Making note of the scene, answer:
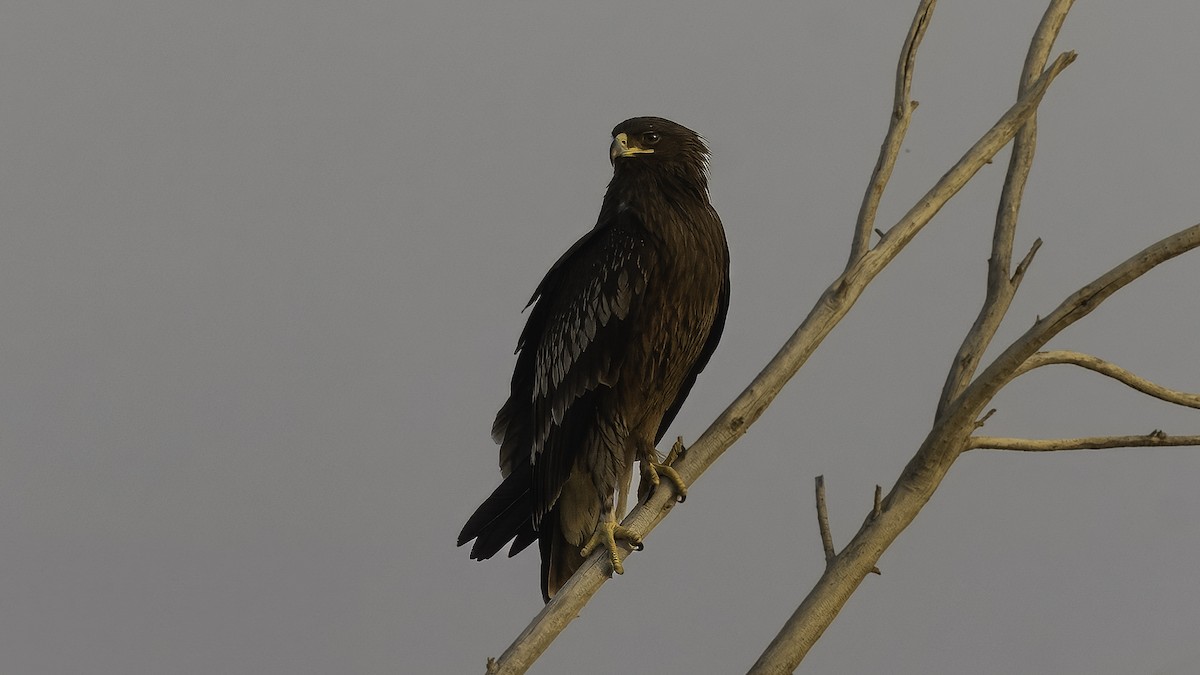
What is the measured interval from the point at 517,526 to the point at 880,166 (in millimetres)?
1610

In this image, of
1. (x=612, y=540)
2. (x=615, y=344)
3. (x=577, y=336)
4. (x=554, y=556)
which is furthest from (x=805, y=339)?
(x=554, y=556)

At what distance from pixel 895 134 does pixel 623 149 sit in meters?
0.83

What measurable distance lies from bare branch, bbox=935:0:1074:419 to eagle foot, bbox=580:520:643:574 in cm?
103

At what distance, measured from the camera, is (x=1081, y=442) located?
3996 millimetres

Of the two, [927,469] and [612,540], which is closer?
[612,540]

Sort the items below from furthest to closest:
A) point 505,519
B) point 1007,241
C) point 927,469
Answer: point 505,519 → point 1007,241 → point 927,469

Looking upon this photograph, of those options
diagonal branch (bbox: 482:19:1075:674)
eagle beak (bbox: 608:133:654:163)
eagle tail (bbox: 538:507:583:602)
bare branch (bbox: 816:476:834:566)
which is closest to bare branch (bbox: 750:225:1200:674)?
bare branch (bbox: 816:476:834:566)

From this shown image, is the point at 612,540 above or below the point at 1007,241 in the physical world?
below

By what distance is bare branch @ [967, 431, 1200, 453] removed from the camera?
157 inches

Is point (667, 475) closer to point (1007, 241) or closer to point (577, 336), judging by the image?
point (577, 336)

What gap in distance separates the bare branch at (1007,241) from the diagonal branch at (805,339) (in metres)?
0.21

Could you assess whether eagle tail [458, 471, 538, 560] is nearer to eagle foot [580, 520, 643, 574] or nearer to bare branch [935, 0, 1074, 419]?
eagle foot [580, 520, 643, 574]

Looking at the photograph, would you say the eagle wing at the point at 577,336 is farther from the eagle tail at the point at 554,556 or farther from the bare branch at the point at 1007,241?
the bare branch at the point at 1007,241

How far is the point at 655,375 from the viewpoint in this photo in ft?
13.0
